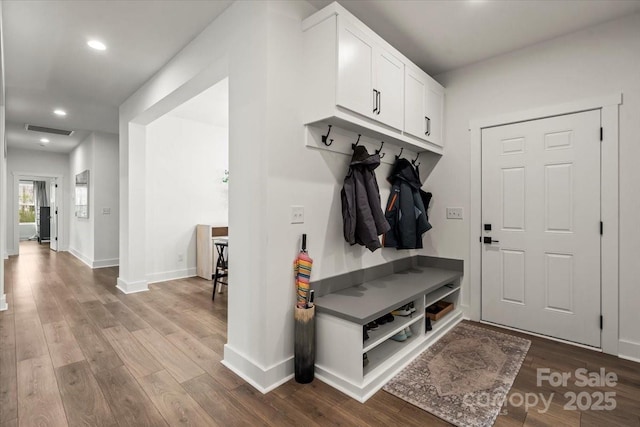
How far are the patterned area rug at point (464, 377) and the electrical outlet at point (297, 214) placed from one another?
1.22m

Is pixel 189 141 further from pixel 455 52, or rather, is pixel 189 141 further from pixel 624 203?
pixel 624 203

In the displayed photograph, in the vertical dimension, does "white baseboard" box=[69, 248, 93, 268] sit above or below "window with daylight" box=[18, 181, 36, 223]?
below

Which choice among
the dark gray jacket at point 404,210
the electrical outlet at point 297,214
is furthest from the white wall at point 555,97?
the electrical outlet at point 297,214

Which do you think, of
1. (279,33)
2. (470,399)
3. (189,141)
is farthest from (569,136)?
(189,141)

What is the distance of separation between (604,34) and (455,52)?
43.4 inches

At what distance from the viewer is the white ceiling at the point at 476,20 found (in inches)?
90.4

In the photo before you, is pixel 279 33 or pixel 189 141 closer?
pixel 279 33

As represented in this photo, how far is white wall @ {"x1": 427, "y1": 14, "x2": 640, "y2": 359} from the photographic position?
2416 mm

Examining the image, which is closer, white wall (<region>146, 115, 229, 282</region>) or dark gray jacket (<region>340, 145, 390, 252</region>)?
dark gray jacket (<region>340, 145, 390, 252</region>)

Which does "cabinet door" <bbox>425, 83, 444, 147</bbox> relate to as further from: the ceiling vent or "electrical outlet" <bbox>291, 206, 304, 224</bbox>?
the ceiling vent

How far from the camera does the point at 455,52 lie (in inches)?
117

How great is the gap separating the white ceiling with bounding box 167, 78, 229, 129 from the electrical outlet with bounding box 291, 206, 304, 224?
2.22m

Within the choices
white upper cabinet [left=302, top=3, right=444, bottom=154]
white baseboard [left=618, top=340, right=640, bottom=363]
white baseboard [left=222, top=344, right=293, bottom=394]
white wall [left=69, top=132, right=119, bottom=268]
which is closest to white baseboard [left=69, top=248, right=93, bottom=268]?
white wall [left=69, top=132, right=119, bottom=268]

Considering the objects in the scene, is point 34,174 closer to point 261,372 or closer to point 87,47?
point 87,47
